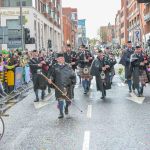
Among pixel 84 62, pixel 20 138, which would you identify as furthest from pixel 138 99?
pixel 20 138

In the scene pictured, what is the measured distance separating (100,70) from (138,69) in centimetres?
136

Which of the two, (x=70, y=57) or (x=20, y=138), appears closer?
(x=20, y=138)

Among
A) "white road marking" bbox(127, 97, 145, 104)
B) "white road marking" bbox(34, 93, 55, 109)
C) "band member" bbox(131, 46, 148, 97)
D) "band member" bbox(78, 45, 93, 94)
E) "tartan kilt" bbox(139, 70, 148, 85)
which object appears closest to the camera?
"white road marking" bbox(34, 93, 55, 109)

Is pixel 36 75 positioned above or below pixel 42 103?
above

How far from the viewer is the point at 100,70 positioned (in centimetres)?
1884

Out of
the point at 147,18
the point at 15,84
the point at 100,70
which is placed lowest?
the point at 15,84

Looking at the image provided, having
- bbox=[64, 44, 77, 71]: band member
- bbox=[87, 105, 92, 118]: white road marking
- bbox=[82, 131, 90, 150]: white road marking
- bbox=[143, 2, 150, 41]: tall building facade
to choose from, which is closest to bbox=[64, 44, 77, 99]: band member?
bbox=[64, 44, 77, 71]: band member

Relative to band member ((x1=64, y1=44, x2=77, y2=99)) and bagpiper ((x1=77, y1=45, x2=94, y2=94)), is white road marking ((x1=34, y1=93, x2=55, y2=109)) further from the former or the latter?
bagpiper ((x1=77, y1=45, x2=94, y2=94))

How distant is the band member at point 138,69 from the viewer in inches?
731

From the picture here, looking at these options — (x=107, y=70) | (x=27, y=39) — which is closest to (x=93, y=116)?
(x=107, y=70)

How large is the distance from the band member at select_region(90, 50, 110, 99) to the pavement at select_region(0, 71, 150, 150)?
87 centimetres

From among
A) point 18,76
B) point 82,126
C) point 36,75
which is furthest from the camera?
point 18,76

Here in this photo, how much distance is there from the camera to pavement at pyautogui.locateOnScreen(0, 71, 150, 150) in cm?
980

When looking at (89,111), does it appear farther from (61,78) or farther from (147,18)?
(147,18)
